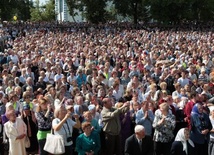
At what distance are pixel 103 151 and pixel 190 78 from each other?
220 inches

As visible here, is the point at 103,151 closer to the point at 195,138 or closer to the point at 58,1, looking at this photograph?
the point at 195,138

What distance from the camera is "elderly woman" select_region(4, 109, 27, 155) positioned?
7.63 meters

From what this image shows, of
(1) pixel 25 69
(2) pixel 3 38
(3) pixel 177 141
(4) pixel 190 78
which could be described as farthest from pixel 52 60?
(2) pixel 3 38

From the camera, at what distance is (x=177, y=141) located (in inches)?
308

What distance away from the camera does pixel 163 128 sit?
827 cm

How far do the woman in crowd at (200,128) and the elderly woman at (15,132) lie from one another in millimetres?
3286

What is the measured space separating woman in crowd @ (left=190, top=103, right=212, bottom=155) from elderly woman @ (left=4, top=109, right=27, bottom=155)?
129 inches

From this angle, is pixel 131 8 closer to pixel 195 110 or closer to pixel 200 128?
pixel 195 110

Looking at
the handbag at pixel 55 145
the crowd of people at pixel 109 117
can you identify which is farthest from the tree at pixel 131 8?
the handbag at pixel 55 145

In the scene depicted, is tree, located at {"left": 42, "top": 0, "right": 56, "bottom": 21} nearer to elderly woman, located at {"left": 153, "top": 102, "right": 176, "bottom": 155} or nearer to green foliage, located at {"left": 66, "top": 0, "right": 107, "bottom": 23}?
green foliage, located at {"left": 66, "top": 0, "right": 107, "bottom": 23}

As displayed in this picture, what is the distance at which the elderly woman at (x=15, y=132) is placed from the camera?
7633 mm

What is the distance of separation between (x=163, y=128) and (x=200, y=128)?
765 millimetres

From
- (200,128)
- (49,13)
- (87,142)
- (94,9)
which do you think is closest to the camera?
(87,142)

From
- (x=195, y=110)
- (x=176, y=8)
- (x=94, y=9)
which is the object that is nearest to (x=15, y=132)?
(x=195, y=110)
